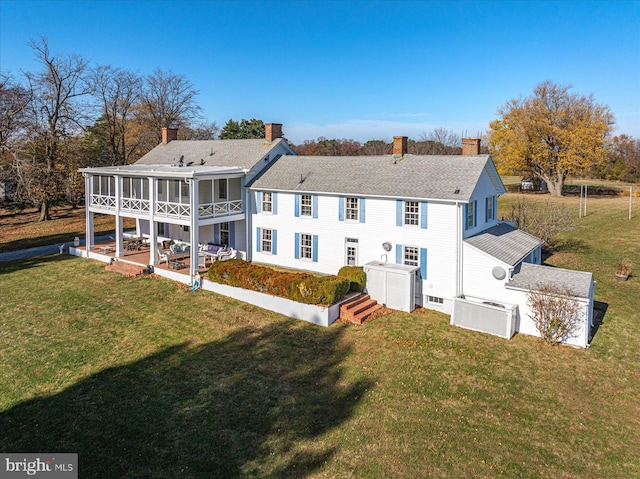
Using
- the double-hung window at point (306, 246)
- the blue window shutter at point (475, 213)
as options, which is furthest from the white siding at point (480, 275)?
the double-hung window at point (306, 246)

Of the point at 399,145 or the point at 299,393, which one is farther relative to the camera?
the point at 399,145

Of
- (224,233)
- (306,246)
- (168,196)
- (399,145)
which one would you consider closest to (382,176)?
(399,145)

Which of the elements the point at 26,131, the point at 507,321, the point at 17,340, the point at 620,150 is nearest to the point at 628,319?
the point at 507,321

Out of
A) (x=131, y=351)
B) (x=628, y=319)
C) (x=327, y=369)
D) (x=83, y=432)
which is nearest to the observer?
(x=83, y=432)

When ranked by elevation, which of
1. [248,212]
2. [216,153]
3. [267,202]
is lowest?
[248,212]

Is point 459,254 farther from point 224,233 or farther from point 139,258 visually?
point 139,258

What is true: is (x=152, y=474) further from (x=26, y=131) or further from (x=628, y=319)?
(x=26, y=131)

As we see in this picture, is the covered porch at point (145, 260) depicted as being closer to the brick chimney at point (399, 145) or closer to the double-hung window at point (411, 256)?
the double-hung window at point (411, 256)
